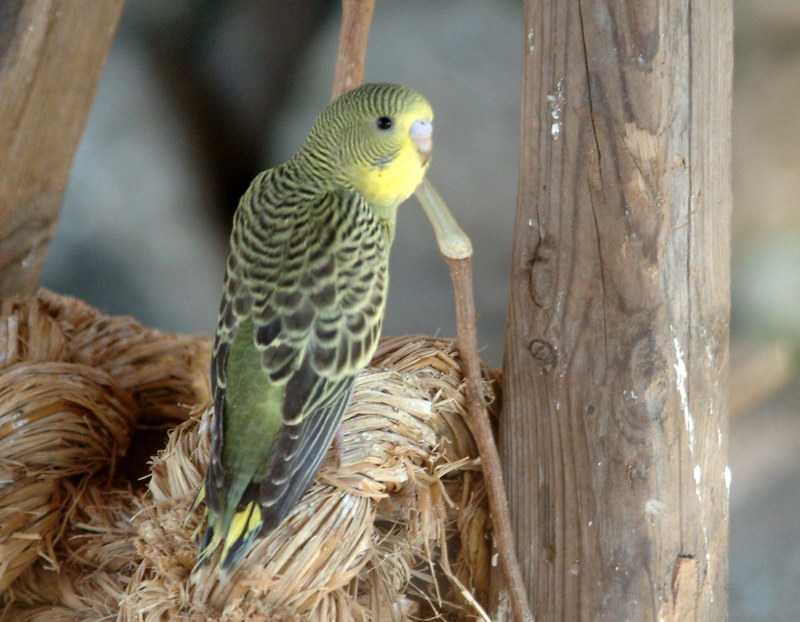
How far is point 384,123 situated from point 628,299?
0.45m

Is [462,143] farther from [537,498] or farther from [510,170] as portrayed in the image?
[537,498]

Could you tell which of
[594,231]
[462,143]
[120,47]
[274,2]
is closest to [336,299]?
[594,231]

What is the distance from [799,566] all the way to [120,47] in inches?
98.4

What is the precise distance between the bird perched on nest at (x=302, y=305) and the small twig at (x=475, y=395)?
11cm

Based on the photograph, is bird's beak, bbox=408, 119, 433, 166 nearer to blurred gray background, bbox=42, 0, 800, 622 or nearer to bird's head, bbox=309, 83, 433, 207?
bird's head, bbox=309, 83, 433, 207

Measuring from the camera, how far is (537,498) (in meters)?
Answer: 1.18

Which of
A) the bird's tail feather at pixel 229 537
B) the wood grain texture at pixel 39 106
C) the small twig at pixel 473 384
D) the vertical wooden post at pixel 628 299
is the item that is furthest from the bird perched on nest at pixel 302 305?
the wood grain texture at pixel 39 106

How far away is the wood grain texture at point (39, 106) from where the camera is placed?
57.3 inches

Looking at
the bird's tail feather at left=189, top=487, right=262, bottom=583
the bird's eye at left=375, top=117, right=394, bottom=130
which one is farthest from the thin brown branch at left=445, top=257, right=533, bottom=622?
the bird's tail feather at left=189, top=487, right=262, bottom=583

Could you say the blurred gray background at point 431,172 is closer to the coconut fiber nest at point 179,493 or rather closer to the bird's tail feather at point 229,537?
the coconut fiber nest at point 179,493

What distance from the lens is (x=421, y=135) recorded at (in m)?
1.19

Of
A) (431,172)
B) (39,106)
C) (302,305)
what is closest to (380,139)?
(302,305)

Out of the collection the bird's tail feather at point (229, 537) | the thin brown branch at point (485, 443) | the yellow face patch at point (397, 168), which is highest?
the yellow face patch at point (397, 168)

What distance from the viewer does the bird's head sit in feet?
3.89
